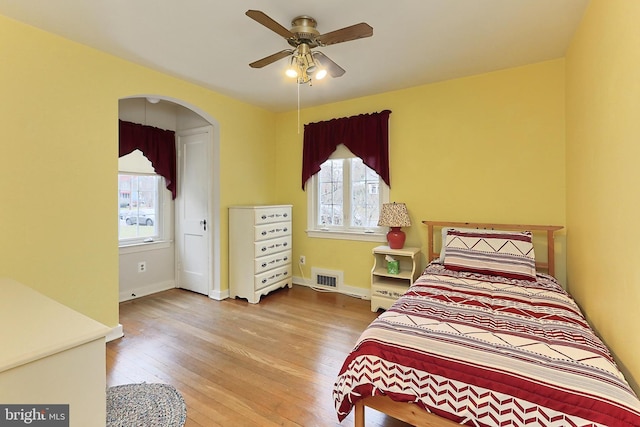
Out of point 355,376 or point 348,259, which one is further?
point 348,259

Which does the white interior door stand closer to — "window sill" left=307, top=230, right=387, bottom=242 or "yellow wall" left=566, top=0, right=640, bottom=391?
"window sill" left=307, top=230, right=387, bottom=242

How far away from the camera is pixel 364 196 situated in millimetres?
3834

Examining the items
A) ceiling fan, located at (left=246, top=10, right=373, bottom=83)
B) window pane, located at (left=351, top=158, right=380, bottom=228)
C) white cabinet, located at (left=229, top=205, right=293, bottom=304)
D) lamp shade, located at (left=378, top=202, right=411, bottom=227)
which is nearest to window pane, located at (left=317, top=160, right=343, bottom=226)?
window pane, located at (left=351, top=158, right=380, bottom=228)

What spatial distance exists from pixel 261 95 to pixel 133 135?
1.59 meters

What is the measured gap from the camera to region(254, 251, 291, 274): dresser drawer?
361cm

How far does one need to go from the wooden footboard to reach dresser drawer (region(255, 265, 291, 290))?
2.32m

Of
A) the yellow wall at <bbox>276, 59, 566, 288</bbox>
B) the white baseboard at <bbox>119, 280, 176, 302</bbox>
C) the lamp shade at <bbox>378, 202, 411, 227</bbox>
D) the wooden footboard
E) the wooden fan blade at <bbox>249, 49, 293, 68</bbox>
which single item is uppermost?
the wooden fan blade at <bbox>249, 49, 293, 68</bbox>

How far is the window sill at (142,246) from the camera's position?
3666 mm

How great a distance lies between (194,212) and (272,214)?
108cm

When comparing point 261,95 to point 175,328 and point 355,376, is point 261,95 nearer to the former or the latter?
point 175,328

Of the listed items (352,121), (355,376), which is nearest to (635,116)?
(355,376)

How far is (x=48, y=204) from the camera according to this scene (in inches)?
89.1

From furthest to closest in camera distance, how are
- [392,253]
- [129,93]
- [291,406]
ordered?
[392,253] < [129,93] < [291,406]

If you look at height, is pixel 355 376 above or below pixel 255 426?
above
